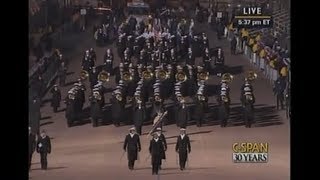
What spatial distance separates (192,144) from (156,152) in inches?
8.0

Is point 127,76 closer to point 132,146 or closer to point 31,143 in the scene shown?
point 132,146

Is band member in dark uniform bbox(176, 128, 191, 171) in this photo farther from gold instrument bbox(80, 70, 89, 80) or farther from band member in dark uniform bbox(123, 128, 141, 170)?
gold instrument bbox(80, 70, 89, 80)

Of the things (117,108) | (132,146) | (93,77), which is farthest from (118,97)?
(132,146)

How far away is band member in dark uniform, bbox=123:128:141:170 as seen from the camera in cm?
302

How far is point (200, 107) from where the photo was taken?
305 centimetres

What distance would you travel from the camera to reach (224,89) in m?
3.05

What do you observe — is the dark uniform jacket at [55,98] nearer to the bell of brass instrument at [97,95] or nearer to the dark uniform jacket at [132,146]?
the bell of brass instrument at [97,95]

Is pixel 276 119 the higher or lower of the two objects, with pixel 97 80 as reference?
lower

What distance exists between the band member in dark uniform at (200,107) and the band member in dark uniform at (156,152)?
9.5 inches

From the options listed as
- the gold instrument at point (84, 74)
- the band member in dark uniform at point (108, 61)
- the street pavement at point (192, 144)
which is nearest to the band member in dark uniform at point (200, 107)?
the street pavement at point (192, 144)
